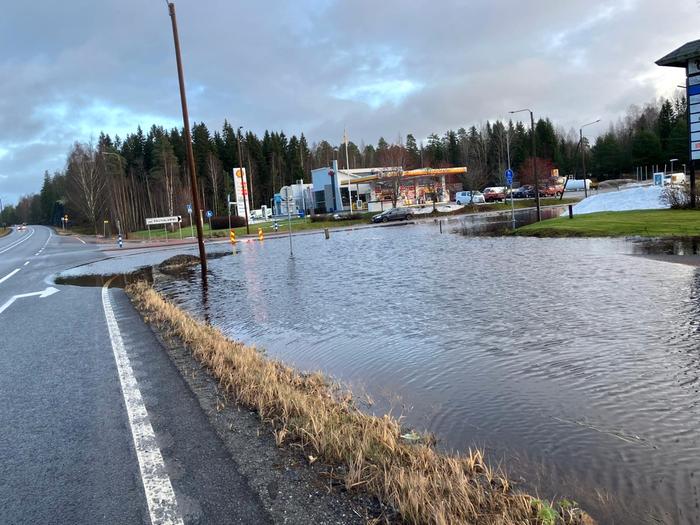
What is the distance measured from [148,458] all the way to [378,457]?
1.99 metres

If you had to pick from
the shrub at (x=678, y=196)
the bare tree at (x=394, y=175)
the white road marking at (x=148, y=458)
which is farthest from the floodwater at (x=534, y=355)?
the bare tree at (x=394, y=175)

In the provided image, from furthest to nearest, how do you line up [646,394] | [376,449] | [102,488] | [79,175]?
[79,175], [646,394], [376,449], [102,488]

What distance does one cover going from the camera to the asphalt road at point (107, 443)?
3.77m

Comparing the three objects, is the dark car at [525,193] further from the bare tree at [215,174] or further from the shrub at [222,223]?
the bare tree at [215,174]

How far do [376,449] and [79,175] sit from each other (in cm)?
10013

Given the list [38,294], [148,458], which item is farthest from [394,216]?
[148,458]

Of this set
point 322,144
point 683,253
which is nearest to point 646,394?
point 683,253

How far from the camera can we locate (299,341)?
977 centimetres

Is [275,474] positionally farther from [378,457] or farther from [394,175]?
[394,175]

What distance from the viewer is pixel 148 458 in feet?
14.9

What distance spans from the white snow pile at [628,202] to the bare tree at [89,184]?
250 feet

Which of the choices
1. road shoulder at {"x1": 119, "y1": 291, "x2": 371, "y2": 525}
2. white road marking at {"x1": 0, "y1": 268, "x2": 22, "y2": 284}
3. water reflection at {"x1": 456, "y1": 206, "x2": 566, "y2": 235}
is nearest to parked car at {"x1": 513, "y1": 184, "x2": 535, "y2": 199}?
water reflection at {"x1": 456, "y1": 206, "x2": 566, "y2": 235}

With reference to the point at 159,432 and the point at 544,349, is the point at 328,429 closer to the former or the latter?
the point at 159,432

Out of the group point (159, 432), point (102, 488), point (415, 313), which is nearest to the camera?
point (102, 488)
